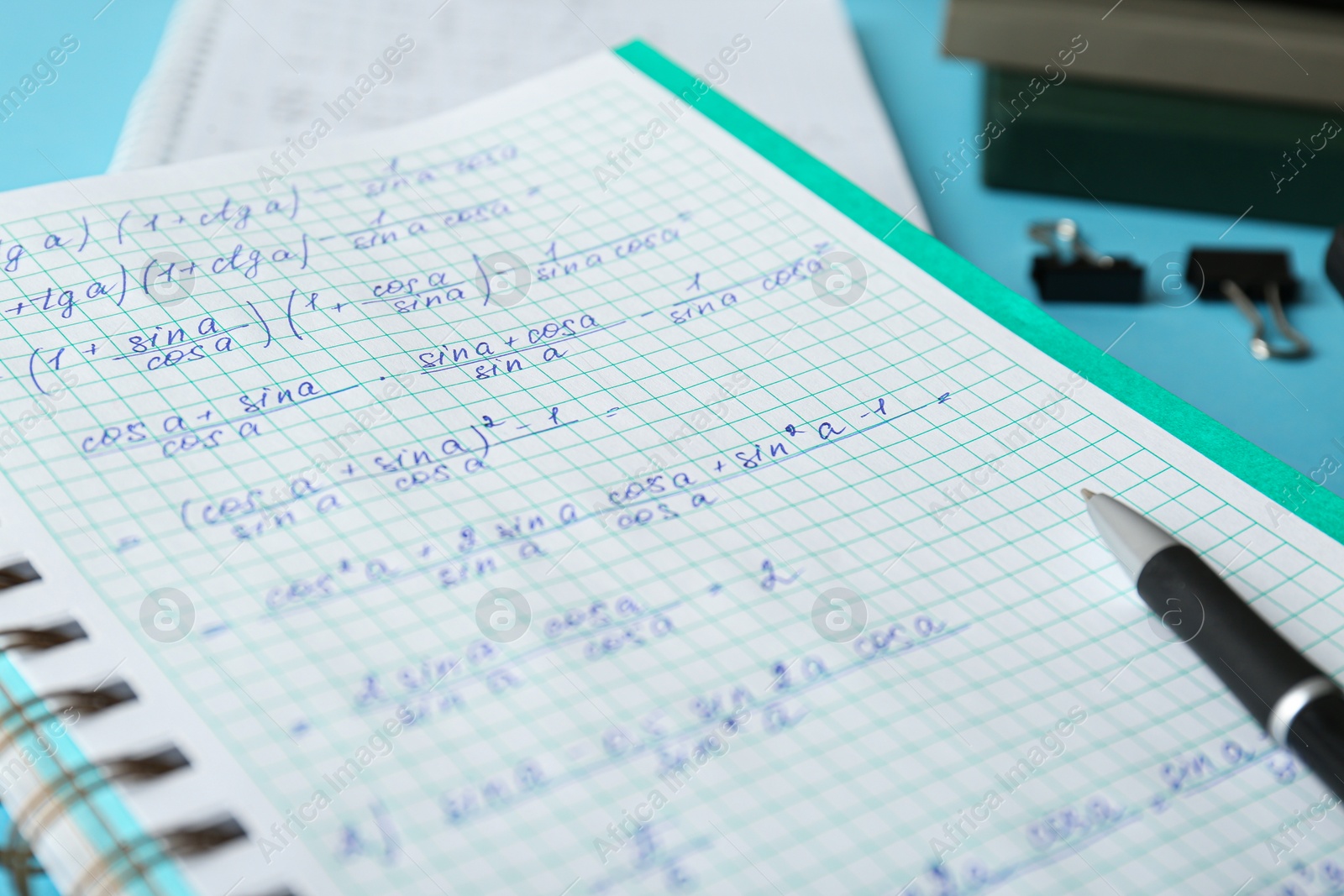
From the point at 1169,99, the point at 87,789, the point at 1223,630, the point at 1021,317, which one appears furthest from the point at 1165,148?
the point at 87,789

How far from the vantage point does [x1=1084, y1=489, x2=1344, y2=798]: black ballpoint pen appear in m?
0.32

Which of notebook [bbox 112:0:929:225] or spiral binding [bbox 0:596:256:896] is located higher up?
notebook [bbox 112:0:929:225]

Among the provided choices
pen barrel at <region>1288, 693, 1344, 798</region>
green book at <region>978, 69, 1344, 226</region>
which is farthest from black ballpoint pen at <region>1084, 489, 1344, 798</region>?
green book at <region>978, 69, 1344, 226</region>

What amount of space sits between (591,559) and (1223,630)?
19cm

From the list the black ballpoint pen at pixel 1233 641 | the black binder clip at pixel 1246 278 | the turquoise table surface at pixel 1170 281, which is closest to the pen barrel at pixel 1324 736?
the black ballpoint pen at pixel 1233 641

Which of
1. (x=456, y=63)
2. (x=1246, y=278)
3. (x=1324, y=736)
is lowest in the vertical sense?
(x=1324, y=736)

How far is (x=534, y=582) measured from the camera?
1.14 ft

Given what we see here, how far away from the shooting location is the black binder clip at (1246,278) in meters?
0.58

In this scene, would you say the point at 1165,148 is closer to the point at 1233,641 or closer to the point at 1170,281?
the point at 1170,281

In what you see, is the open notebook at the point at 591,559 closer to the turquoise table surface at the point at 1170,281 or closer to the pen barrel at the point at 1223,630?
the pen barrel at the point at 1223,630

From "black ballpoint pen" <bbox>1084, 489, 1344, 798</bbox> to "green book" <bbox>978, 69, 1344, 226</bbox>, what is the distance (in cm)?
32

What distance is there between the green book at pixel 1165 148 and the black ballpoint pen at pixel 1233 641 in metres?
0.32

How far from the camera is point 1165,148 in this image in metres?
0.61

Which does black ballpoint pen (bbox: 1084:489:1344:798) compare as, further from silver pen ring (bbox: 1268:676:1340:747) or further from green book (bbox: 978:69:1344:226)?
green book (bbox: 978:69:1344:226)
